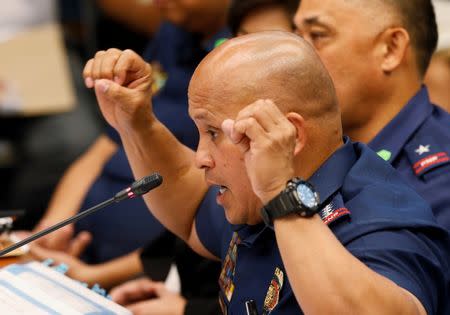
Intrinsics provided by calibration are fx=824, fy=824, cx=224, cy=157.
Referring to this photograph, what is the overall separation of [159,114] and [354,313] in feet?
4.30

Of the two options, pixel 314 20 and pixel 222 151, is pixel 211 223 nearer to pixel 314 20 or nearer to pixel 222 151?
Result: pixel 222 151

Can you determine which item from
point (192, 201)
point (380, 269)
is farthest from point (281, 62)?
point (192, 201)

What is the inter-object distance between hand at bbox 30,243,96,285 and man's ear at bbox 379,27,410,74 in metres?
0.97

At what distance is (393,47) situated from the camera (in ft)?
5.83

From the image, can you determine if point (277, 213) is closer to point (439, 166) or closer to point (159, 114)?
point (439, 166)

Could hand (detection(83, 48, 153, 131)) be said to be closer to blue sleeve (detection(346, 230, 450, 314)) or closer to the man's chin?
the man's chin

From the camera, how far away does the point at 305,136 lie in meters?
1.28

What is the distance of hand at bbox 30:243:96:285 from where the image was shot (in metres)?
2.18

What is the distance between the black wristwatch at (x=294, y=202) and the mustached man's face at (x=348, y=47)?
2.08 ft

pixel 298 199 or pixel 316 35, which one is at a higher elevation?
pixel 316 35

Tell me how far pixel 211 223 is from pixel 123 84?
324 millimetres

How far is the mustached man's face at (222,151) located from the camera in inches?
50.1

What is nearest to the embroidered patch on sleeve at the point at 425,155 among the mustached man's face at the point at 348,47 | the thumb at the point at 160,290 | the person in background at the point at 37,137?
the mustached man's face at the point at 348,47

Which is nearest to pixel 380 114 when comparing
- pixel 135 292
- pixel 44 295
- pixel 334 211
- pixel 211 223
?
pixel 211 223
